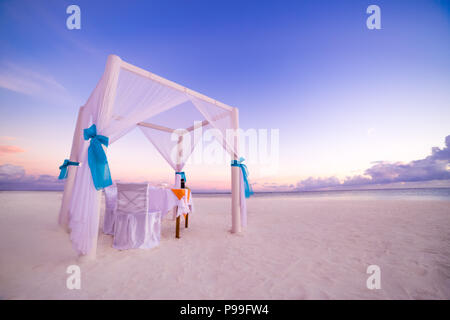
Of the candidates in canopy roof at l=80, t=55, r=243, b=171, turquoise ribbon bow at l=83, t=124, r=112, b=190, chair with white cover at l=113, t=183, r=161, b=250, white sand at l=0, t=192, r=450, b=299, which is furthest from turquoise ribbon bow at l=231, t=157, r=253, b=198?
turquoise ribbon bow at l=83, t=124, r=112, b=190

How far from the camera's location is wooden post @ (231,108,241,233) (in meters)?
3.68

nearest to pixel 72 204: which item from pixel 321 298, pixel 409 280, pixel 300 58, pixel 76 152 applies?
pixel 76 152

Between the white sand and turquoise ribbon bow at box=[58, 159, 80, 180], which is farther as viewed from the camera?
turquoise ribbon bow at box=[58, 159, 80, 180]

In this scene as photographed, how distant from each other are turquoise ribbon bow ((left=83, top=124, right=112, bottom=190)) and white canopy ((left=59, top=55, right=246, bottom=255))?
0.09 m

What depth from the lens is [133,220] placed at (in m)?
2.80

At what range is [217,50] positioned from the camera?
582cm

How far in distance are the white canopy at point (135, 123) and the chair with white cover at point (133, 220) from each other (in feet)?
1.91

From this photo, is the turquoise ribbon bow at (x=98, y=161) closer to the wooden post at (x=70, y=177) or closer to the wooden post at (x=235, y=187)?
the wooden post at (x=70, y=177)

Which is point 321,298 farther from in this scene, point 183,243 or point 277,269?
point 183,243

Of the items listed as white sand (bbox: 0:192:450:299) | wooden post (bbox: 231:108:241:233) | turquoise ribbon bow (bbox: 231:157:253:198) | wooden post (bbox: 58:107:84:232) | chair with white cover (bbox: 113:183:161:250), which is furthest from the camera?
turquoise ribbon bow (bbox: 231:157:253:198)

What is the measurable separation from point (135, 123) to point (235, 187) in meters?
2.35
